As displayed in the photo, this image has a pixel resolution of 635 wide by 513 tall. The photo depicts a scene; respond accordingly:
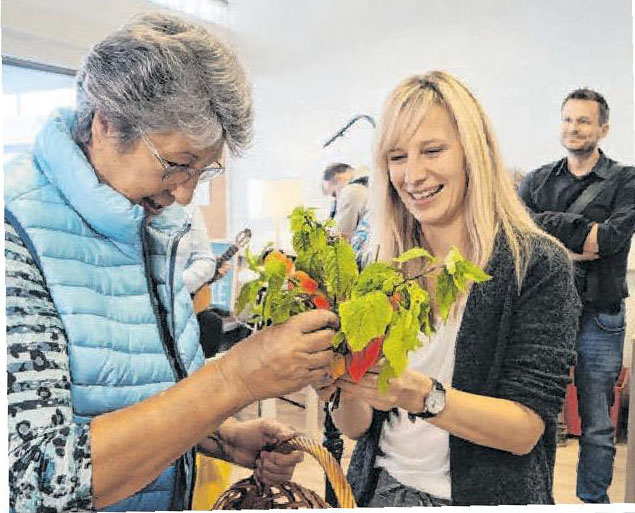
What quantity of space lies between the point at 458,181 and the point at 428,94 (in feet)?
0.64

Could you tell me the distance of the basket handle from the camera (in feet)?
4.80

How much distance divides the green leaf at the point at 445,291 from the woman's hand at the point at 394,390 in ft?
0.47

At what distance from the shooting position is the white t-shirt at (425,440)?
1505 mm

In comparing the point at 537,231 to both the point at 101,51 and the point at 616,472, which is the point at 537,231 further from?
the point at 101,51

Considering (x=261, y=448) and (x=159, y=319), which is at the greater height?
(x=159, y=319)

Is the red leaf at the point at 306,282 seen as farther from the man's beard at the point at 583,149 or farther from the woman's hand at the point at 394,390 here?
the man's beard at the point at 583,149

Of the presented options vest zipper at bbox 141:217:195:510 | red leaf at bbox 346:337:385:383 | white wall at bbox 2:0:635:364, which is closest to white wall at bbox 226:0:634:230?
white wall at bbox 2:0:635:364

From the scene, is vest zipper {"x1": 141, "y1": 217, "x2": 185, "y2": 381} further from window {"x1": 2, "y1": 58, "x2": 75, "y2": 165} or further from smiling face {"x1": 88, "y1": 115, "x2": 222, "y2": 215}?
window {"x1": 2, "y1": 58, "x2": 75, "y2": 165}

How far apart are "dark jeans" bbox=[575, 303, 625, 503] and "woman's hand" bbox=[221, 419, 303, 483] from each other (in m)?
0.64

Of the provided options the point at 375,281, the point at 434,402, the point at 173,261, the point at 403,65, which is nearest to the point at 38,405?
the point at 173,261

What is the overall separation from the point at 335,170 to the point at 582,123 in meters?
0.54

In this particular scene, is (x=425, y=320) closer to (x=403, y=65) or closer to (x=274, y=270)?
(x=274, y=270)

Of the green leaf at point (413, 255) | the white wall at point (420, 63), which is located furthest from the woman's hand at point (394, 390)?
the white wall at point (420, 63)

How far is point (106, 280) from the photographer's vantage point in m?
1.42
